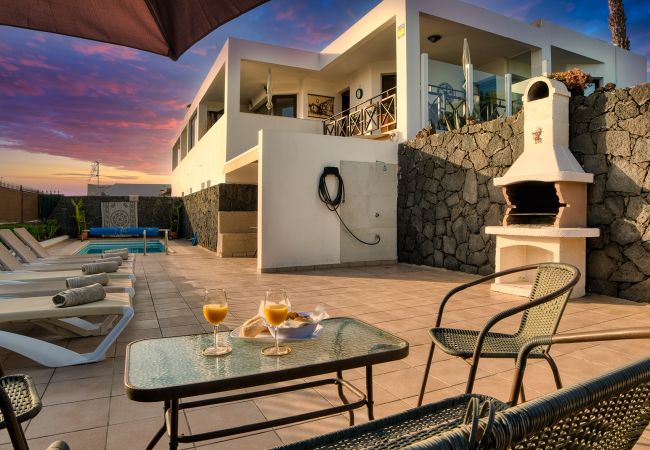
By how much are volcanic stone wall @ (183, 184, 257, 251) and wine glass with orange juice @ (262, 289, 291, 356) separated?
9.43 meters

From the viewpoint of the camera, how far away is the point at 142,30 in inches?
98.6

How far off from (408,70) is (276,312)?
315 inches

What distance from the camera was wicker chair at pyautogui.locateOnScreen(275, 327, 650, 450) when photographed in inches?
22.9

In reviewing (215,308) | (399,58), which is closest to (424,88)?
(399,58)

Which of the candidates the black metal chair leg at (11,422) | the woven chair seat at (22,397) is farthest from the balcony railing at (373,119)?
the black metal chair leg at (11,422)

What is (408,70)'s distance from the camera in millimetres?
8484

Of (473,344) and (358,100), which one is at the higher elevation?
(358,100)

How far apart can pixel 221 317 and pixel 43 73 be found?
16.0m

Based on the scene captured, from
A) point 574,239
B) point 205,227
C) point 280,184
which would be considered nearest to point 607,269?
point 574,239

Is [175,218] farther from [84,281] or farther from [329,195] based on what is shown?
[84,281]

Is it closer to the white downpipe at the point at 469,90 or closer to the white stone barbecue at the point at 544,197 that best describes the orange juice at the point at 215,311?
the white stone barbecue at the point at 544,197

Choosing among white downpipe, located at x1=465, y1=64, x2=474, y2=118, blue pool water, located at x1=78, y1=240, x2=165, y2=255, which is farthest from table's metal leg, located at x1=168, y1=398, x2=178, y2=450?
blue pool water, located at x1=78, y1=240, x2=165, y2=255

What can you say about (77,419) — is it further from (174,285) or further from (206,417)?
(174,285)

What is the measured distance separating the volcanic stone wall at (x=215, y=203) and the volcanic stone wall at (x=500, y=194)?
4.55 meters
